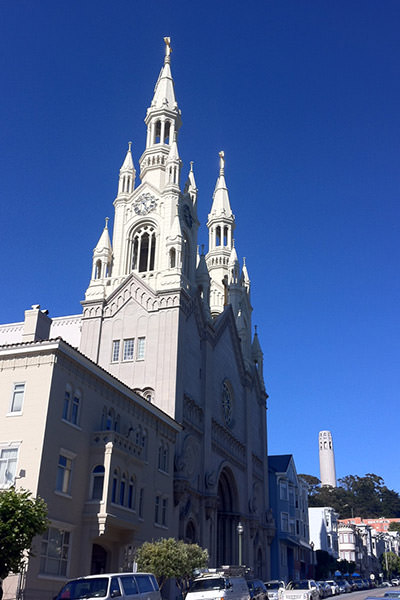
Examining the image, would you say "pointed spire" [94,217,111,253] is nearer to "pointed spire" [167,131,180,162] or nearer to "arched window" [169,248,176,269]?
"arched window" [169,248,176,269]

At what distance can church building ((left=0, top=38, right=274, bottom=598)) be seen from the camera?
28.5 m

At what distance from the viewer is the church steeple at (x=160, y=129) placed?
6069 cm

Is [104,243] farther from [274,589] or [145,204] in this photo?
[274,589]

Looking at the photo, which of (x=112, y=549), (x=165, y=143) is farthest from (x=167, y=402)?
(x=165, y=143)

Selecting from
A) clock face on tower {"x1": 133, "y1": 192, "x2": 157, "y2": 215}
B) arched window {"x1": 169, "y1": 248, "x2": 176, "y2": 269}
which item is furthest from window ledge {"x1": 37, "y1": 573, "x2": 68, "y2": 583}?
clock face on tower {"x1": 133, "y1": 192, "x2": 157, "y2": 215}

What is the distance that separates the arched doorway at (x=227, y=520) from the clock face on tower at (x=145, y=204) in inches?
976

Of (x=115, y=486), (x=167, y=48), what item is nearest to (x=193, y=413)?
(x=115, y=486)

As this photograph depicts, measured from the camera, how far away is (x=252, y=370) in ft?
224

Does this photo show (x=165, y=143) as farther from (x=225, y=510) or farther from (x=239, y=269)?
(x=225, y=510)

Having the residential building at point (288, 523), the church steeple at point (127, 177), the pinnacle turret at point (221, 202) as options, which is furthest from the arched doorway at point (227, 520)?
the pinnacle turret at point (221, 202)

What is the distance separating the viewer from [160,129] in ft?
212

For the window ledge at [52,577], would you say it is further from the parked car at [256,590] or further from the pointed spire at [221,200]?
the pointed spire at [221,200]

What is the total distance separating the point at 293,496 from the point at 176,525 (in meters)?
42.8

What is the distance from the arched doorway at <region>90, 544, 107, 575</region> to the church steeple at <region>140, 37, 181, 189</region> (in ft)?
117
